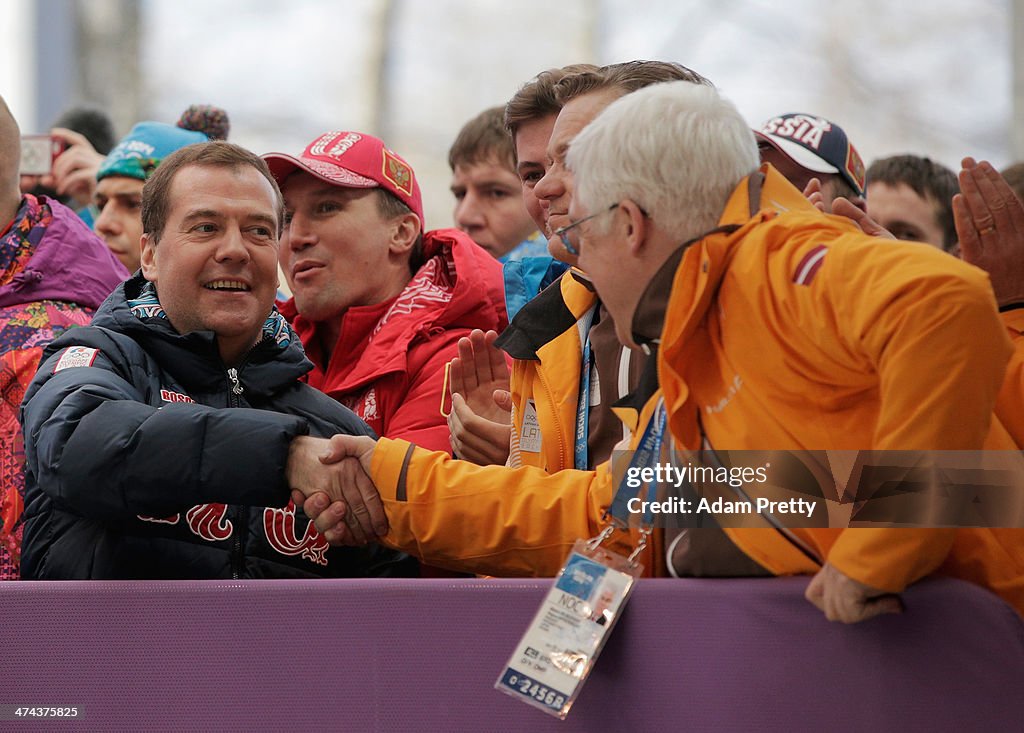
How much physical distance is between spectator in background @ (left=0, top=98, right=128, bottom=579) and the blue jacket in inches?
10.0

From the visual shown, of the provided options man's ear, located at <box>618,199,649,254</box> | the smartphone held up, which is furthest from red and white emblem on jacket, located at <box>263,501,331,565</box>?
the smartphone held up

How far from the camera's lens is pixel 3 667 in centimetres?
215

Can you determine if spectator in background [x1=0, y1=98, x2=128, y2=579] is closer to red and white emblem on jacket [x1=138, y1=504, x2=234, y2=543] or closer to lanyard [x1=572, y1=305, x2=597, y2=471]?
red and white emblem on jacket [x1=138, y1=504, x2=234, y2=543]

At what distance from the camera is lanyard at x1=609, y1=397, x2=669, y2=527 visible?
6.88ft

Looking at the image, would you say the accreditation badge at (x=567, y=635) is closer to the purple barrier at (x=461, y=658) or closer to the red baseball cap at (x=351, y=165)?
the purple barrier at (x=461, y=658)

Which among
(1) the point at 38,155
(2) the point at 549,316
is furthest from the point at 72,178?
(2) the point at 549,316

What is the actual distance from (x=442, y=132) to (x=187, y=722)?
6.76 m

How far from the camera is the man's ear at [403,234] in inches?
144

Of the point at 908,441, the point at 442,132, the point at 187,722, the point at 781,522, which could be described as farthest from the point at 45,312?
the point at 442,132

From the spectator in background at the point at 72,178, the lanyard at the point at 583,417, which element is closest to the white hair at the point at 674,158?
the lanyard at the point at 583,417

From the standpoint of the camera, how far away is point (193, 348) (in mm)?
2562

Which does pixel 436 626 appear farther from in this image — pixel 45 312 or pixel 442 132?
pixel 442 132

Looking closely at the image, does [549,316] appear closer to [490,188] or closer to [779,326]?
[779,326]

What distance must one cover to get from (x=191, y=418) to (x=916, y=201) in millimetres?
2779
